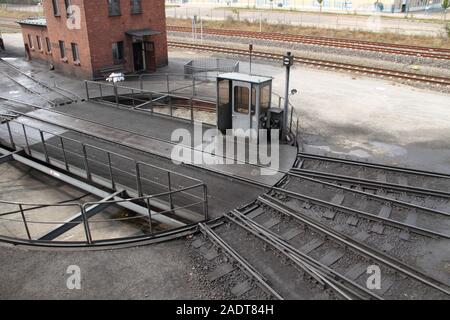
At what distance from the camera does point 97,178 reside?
1152 centimetres

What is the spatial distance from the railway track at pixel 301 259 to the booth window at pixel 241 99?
4330 mm

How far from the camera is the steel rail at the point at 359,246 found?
7.42 metres

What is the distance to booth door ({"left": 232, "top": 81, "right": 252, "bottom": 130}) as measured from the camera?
12.6m

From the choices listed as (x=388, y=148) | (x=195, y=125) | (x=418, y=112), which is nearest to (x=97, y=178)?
(x=195, y=125)

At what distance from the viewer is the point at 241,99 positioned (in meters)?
12.9

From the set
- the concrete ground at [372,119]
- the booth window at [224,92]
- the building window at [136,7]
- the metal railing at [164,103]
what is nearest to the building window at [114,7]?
the building window at [136,7]

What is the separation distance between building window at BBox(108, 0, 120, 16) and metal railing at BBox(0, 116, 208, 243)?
11668 millimetres

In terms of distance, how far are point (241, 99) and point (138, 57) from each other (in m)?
15.1

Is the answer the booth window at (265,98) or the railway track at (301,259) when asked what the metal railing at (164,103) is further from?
the railway track at (301,259)

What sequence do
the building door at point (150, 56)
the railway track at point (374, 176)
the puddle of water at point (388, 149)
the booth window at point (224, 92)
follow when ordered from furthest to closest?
the building door at point (150, 56) < the puddle of water at point (388, 149) < the booth window at point (224, 92) < the railway track at point (374, 176)

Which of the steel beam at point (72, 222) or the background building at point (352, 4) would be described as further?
the background building at point (352, 4)

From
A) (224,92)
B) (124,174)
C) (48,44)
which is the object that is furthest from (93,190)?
(48,44)

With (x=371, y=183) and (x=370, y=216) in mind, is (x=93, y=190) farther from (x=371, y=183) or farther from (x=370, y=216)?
(x=371, y=183)
